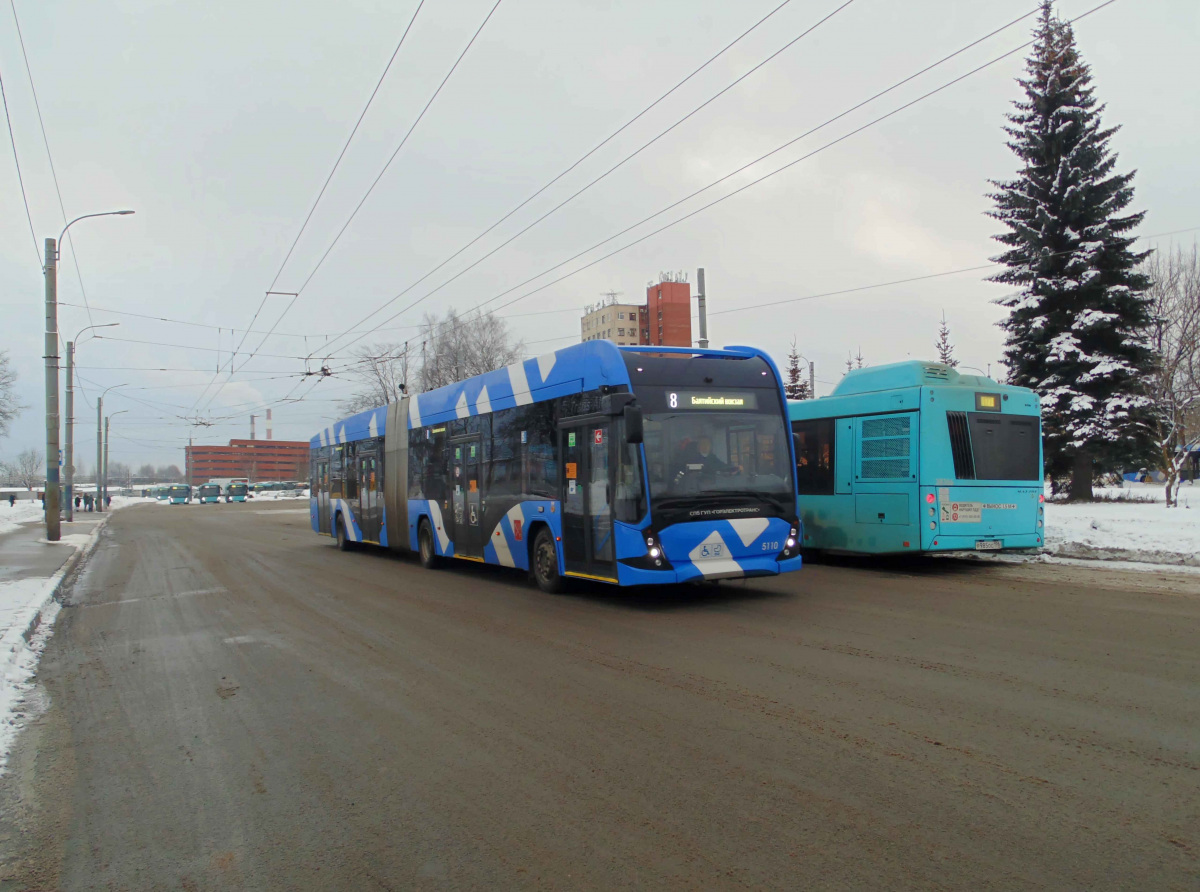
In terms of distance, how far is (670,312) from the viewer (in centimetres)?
7244

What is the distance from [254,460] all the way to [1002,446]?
123529mm

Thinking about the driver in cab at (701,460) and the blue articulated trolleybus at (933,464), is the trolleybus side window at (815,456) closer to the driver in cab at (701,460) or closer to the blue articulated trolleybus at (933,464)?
the blue articulated trolleybus at (933,464)

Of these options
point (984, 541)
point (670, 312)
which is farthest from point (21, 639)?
point (670, 312)

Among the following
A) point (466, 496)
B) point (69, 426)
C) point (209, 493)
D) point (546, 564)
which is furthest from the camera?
point (209, 493)

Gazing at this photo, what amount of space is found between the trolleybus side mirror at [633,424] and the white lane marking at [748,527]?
64.9 inches

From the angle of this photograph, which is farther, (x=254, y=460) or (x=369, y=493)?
(x=254, y=460)

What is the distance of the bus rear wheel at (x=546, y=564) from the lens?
11898 mm

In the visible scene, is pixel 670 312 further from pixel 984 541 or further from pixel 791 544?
pixel 791 544

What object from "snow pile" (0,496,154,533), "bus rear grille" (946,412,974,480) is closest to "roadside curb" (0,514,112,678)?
"bus rear grille" (946,412,974,480)

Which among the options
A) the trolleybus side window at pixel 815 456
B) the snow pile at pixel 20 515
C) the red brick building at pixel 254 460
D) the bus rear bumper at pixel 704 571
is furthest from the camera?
the red brick building at pixel 254 460

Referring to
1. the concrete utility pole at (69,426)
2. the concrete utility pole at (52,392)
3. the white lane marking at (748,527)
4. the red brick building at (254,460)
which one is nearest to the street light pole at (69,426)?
the concrete utility pole at (69,426)

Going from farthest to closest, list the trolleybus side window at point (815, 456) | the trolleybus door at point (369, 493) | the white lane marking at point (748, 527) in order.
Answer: the trolleybus door at point (369, 493) → the trolleybus side window at point (815, 456) → the white lane marking at point (748, 527)

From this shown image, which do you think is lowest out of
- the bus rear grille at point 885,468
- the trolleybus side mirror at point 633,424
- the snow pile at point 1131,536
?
the snow pile at point 1131,536

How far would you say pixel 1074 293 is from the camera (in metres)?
27.3
